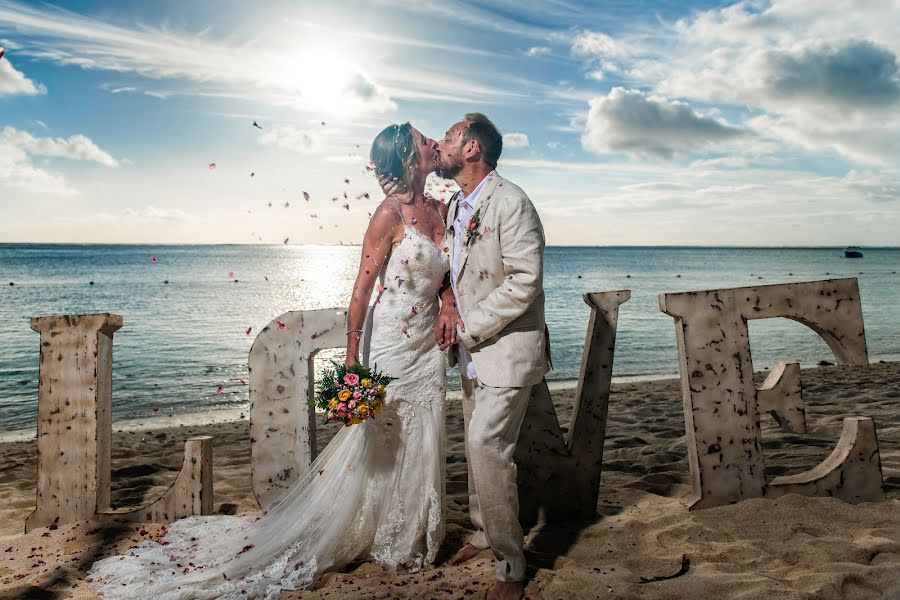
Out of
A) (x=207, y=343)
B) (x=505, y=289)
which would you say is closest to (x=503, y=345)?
(x=505, y=289)

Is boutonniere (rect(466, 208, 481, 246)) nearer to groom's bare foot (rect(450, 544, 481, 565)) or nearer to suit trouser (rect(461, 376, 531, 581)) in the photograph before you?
suit trouser (rect(461, 376, 531, 581))

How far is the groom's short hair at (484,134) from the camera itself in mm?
3836

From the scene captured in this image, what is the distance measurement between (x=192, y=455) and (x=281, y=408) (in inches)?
27.3

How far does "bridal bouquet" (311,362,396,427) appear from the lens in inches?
145

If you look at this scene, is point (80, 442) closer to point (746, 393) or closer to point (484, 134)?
point (484, 134)

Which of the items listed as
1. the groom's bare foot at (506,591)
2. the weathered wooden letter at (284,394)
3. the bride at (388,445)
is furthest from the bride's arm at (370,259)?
the groom's bare foot at (506,591)

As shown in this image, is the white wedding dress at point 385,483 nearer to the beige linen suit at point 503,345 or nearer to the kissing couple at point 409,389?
the kissing couple at point 409,389

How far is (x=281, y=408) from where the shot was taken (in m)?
4.78

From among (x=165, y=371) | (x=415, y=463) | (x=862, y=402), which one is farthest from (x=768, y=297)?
(x=165, y=371)

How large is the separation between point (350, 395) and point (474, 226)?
1.17 metres

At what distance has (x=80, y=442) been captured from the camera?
4766 mm

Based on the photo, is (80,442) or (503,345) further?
(80,442)

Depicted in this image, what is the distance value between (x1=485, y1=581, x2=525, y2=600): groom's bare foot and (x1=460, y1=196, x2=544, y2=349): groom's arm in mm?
1273

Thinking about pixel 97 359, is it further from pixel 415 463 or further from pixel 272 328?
pixel 415 463
